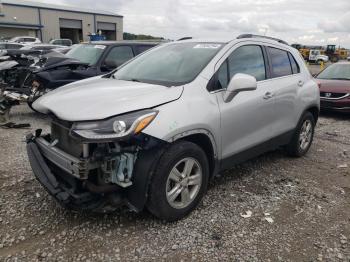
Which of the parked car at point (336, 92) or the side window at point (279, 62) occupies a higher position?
the side window at point (279, 62)

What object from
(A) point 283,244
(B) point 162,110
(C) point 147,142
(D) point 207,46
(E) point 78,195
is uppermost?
(D) point 207,46

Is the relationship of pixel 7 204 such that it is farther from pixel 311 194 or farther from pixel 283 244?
pixel 311 194

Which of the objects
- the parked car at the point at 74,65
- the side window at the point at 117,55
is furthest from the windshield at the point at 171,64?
the side window at the point at 117,55

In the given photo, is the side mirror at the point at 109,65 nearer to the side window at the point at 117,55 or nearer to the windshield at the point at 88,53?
the side window at the point at 117,55

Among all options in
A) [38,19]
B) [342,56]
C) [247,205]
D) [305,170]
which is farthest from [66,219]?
[342,56]

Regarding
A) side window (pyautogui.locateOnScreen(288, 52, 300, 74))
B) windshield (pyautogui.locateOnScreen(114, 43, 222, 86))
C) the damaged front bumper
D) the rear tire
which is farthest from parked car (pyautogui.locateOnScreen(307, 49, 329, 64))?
the damaged front bumper

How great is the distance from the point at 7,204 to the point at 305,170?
3942 mm

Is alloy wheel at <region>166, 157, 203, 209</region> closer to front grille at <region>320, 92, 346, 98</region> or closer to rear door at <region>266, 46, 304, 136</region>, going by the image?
rear door at <region>266, 46, 304, 136</region>

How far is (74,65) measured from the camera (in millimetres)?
7277

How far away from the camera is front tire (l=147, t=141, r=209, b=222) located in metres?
3.10

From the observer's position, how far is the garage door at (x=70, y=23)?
4838cm

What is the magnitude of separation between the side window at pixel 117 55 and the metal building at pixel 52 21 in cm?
3728

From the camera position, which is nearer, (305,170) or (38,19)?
(305,170)

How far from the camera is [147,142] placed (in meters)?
3.01
